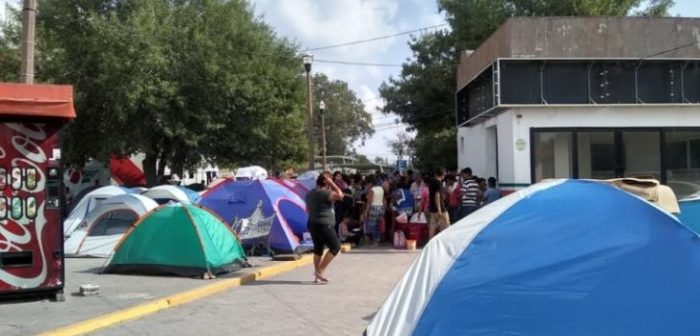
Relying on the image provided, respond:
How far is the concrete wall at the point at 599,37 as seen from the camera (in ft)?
57.3

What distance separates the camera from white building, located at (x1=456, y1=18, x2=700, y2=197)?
17438 mm

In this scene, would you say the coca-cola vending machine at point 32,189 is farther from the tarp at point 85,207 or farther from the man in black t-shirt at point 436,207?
the man in black t-shirt at point 436,207

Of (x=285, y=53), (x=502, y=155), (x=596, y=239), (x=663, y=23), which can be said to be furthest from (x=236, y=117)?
(x=596, y=239)

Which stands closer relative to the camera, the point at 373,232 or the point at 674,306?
the point at 674,306

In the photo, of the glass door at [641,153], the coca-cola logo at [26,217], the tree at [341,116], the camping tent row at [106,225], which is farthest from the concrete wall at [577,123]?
the tree at [341,116]

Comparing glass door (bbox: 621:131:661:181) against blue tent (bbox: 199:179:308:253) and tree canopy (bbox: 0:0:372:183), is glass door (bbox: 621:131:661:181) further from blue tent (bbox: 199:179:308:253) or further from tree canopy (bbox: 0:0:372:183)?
tree canopy (bbox: 0:0:372:183)

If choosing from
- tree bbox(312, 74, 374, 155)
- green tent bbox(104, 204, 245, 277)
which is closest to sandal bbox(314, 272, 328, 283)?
green tent bbox(104, 204, 245, 277)

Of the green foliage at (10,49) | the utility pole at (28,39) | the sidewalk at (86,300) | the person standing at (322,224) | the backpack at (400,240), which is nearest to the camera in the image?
the sidewalk at (86,300)

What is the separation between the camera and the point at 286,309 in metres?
9.27

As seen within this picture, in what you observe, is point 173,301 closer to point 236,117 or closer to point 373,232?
point 373,232

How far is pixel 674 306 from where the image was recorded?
16.1 feet

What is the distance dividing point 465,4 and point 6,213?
26.0 m

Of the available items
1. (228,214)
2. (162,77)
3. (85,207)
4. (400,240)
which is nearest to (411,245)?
(400,240)

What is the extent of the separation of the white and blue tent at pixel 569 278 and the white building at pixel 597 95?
1243 centimetres
